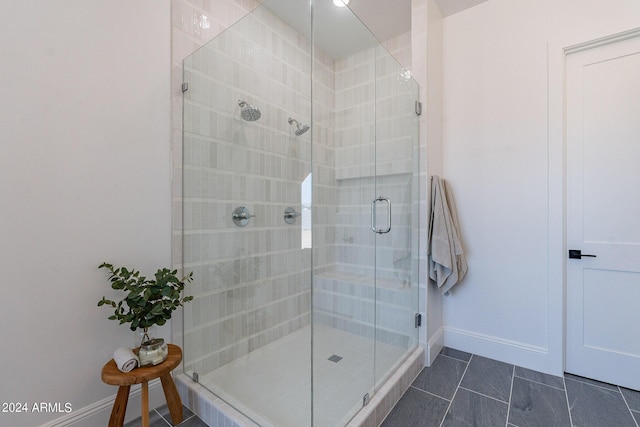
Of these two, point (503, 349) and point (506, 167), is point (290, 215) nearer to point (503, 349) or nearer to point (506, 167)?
point (506, 167)

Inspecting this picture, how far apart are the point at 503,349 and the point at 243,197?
2.23 m

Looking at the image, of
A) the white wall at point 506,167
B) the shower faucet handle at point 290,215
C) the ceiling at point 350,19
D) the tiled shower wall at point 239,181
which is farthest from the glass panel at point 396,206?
the shower faucet handle at point 290,215

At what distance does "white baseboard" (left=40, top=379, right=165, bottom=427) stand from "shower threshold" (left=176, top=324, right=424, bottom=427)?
0.44ft

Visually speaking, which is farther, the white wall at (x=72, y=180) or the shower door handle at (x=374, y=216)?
the shower door handle at (x=374, y=216)

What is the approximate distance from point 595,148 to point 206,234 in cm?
264

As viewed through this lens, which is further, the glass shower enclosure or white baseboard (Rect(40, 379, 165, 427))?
the glass shower enclosure

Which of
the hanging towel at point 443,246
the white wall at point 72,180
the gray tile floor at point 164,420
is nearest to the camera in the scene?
the white wall at point 72,180

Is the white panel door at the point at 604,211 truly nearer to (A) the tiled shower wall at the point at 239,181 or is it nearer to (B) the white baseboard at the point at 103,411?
(A) the tiled shower wall at the point at 239,181

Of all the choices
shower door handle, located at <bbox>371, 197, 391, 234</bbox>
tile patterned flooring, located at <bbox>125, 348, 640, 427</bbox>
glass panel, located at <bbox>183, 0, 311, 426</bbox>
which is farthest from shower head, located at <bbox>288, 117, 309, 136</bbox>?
tile patterned flooring, located at <bbox>125, 348, 640, 427</bbox>

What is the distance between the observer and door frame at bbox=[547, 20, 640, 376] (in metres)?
1.91

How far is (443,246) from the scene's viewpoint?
207cm

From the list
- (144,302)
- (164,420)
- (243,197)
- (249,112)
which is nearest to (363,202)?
(243,197)

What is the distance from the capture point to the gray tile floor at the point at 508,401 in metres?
1.50

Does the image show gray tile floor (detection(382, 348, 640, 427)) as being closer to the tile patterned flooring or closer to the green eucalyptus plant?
the tile patterned flooring
